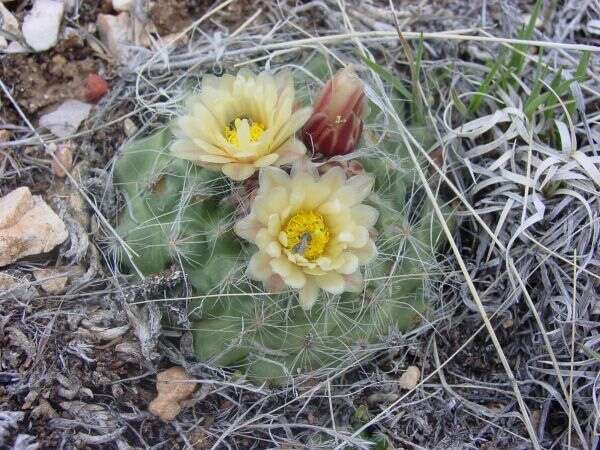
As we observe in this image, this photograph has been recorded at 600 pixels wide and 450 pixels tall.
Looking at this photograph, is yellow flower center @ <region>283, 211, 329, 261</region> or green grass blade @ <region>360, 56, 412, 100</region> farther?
green grass blade @ <region>360, 56, 412, 100</region>

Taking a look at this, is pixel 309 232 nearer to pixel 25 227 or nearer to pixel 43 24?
pixel 25 227

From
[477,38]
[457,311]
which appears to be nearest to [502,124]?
[477,38]

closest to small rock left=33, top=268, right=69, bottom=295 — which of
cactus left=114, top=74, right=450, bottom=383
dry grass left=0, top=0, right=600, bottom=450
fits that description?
dry grass left=0, top=0, right=600, bottom=450

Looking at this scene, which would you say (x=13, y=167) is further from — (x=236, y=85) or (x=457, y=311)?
(x=457, y=311)

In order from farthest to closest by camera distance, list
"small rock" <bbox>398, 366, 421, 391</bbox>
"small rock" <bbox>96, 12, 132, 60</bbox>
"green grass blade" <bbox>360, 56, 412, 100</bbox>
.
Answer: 1. "small rock" <bbox>96, 12, 132, 60</bbox>
2. "green grass blade" <bbox>360, 56, 412, 100</bbox>
3. "small rock" <bbox>398, 366, 421, 391</bbox>

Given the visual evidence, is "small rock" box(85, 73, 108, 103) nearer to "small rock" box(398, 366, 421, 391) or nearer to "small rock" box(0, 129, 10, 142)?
"small rock" box(0, 129, 10, 142)

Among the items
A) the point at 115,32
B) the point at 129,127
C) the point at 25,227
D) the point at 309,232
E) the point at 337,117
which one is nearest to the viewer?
the point at 309,232

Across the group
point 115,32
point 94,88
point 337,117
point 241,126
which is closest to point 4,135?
point 94,88
